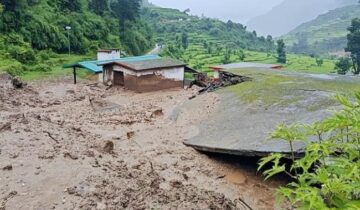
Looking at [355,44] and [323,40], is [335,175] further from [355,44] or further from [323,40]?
[323,40]

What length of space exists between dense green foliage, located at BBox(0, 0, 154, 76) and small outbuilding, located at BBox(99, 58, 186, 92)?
22.2 ft

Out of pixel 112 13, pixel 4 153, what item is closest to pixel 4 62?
pixel 4 153

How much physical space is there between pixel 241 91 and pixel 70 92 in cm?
1073

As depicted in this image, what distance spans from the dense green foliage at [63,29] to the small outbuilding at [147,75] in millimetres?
6781

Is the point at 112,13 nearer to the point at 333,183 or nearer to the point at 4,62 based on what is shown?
the point at 4,62

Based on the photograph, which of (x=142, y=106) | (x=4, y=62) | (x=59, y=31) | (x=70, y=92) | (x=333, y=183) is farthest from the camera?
(x=59, y=31)

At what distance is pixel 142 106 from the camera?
66.5ft

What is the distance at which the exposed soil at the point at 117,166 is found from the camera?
8219 millimetres

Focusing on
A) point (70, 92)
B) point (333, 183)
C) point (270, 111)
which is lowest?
point (70, 92)

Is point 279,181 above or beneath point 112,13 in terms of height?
beneath

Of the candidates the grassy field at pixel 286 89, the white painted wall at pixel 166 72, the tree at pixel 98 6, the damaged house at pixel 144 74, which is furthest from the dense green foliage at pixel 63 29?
the grassy field at pixel 286 89

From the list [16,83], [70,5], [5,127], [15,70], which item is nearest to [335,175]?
[5,127]

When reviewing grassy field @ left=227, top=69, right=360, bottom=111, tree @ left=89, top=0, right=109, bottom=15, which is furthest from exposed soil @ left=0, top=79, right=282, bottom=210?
tree @ left=89, top=0, right=109, bottom=15

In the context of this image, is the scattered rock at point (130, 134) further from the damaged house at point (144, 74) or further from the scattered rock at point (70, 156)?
the damaged house at point (144, 74)
